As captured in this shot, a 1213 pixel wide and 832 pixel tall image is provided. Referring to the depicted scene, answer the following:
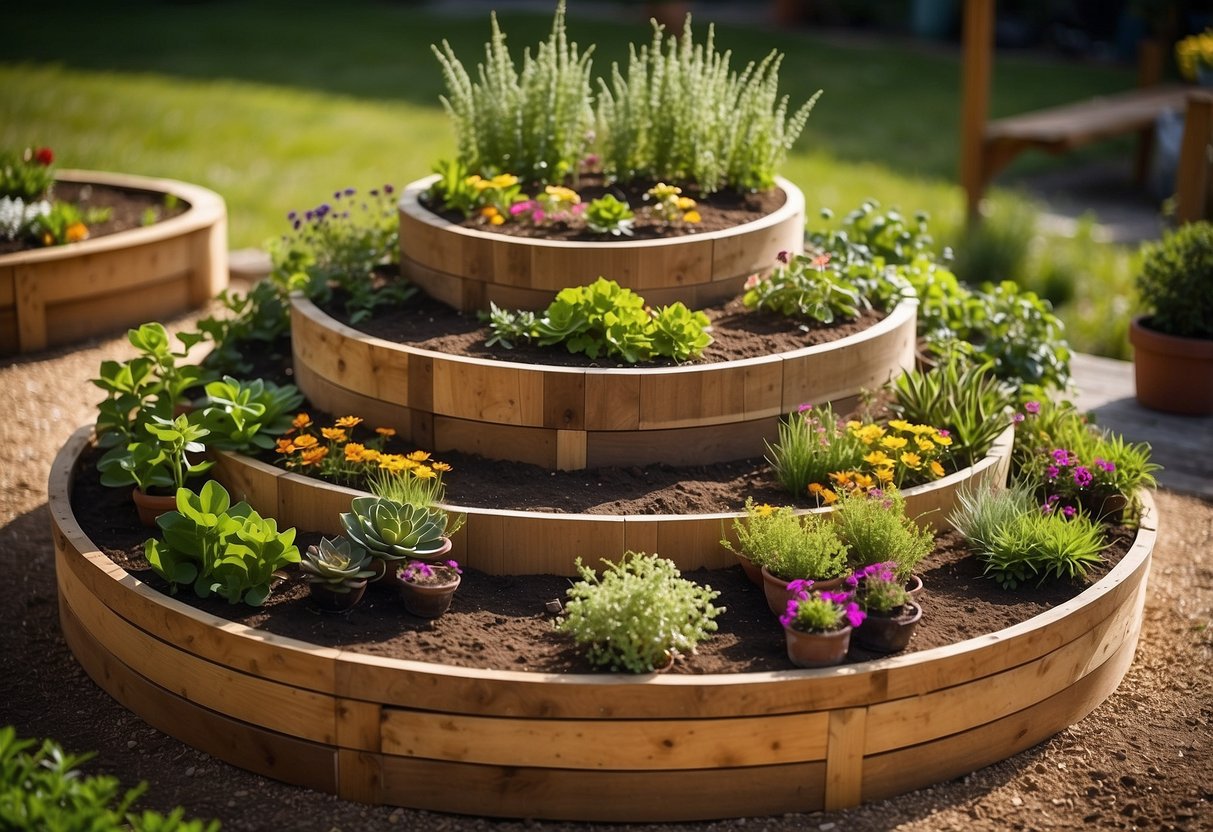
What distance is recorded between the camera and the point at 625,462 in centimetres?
460

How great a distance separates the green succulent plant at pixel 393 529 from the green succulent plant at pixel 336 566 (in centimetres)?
5

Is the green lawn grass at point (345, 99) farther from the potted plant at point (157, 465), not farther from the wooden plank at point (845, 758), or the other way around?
the wooden plank at point (845, 758)

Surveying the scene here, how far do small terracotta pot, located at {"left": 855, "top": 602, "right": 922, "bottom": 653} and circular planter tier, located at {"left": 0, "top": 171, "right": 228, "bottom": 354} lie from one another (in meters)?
4.71

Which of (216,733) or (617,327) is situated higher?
(617,327)

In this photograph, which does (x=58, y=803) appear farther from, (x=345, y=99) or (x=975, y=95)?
(x=345, y=99)

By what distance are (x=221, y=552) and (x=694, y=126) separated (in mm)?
2717

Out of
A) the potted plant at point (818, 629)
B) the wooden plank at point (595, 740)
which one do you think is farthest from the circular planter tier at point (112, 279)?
the potted plant at point (818, 629)

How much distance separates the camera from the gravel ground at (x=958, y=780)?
3688mm

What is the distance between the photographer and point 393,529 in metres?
4.04

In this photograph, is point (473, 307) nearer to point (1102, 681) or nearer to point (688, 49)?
point (688, 49)

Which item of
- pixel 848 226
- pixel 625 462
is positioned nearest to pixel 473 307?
pixel 625 462

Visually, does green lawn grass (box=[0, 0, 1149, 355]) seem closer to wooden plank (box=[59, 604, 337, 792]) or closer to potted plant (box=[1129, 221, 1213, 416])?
potted plant (box=[1129, 221, 1213, 416])

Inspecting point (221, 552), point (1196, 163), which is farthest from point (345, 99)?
point (221, 552)

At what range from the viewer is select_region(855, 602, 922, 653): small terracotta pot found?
378 centimetres
